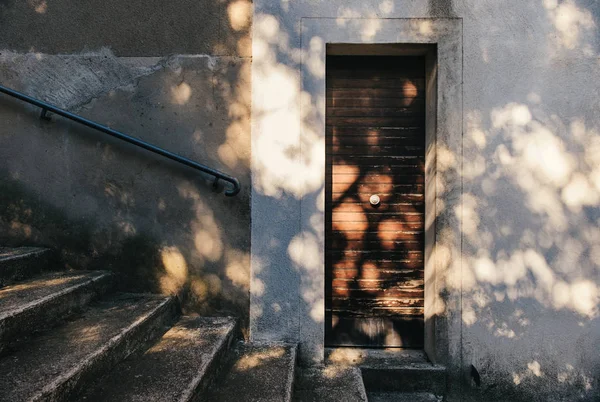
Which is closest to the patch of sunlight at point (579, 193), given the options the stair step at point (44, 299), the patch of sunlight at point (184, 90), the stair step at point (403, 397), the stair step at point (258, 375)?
the stair step at point (403, 397)

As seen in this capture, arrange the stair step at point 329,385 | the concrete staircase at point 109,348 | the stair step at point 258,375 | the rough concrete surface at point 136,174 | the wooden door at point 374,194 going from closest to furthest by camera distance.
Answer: the concrete staircase at point 109,348, the stair step at point 258,375, the stair step at point 329,385, the rough concrete surface at point 136,174, the wooden door at point 374,194

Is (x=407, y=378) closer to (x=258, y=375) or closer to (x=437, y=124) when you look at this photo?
(x=258, y=375)

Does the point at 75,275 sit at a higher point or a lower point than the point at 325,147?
lower

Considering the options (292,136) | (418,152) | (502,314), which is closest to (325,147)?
(292,136)

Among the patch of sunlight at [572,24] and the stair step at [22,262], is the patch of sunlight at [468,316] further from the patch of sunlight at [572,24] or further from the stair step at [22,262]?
the stair step at [22,262]

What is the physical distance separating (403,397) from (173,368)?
187 centimetres

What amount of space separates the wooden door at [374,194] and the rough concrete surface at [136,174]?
0.79 m

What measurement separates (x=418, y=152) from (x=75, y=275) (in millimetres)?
2980

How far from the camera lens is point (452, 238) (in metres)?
2.99

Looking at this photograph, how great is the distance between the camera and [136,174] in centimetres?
303

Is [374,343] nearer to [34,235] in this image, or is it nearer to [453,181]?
[453,181]

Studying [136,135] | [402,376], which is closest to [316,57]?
[136,135]

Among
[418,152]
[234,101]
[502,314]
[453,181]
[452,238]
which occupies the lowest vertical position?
[502,314]

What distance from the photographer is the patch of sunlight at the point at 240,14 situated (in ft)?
9.84
